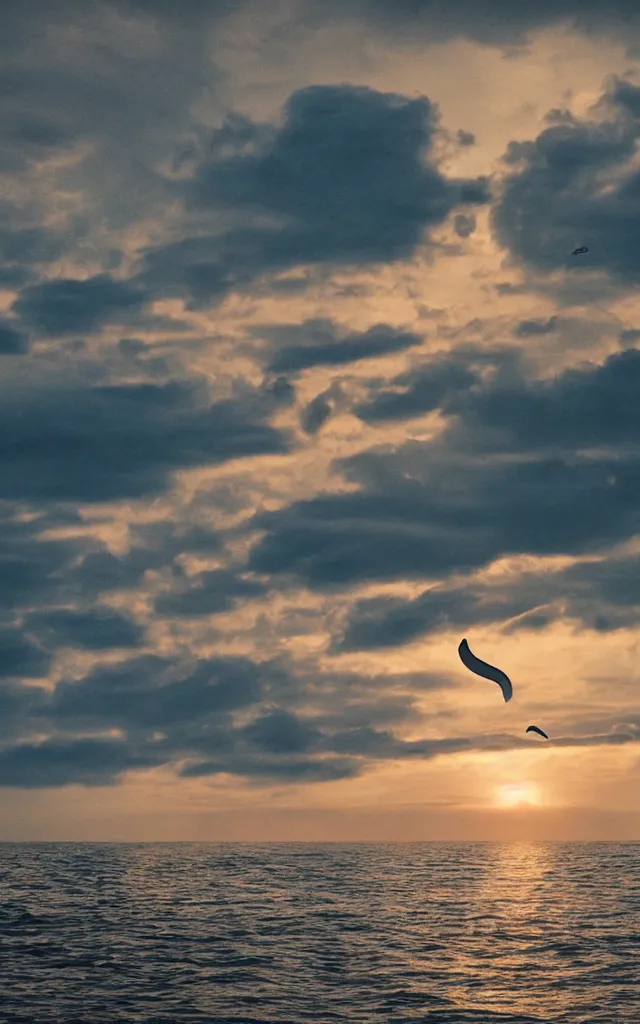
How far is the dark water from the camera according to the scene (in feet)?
147

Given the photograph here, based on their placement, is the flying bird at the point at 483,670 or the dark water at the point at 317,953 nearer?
the dark water at the point at 317,953

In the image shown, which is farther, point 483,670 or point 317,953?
point 483,670

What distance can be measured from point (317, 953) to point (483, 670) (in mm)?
27291

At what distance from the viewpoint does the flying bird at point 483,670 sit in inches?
3014

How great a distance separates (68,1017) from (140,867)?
10121cm

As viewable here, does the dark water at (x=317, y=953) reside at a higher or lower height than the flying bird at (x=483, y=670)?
lower

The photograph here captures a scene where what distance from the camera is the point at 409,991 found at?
47750mm

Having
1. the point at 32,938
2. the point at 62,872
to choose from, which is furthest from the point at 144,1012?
the point at 62,872

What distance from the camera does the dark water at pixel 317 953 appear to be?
44.8 metres

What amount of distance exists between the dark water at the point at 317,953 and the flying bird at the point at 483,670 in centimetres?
1450

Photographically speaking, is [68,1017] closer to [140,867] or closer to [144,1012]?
[144,1012]

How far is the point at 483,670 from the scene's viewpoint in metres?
80.6

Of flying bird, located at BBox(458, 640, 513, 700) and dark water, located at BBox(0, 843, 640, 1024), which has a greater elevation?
flying bird, located at BBox(458, 640, 513, 700)

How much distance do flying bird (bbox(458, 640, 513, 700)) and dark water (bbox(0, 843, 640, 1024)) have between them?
47.6 ft
